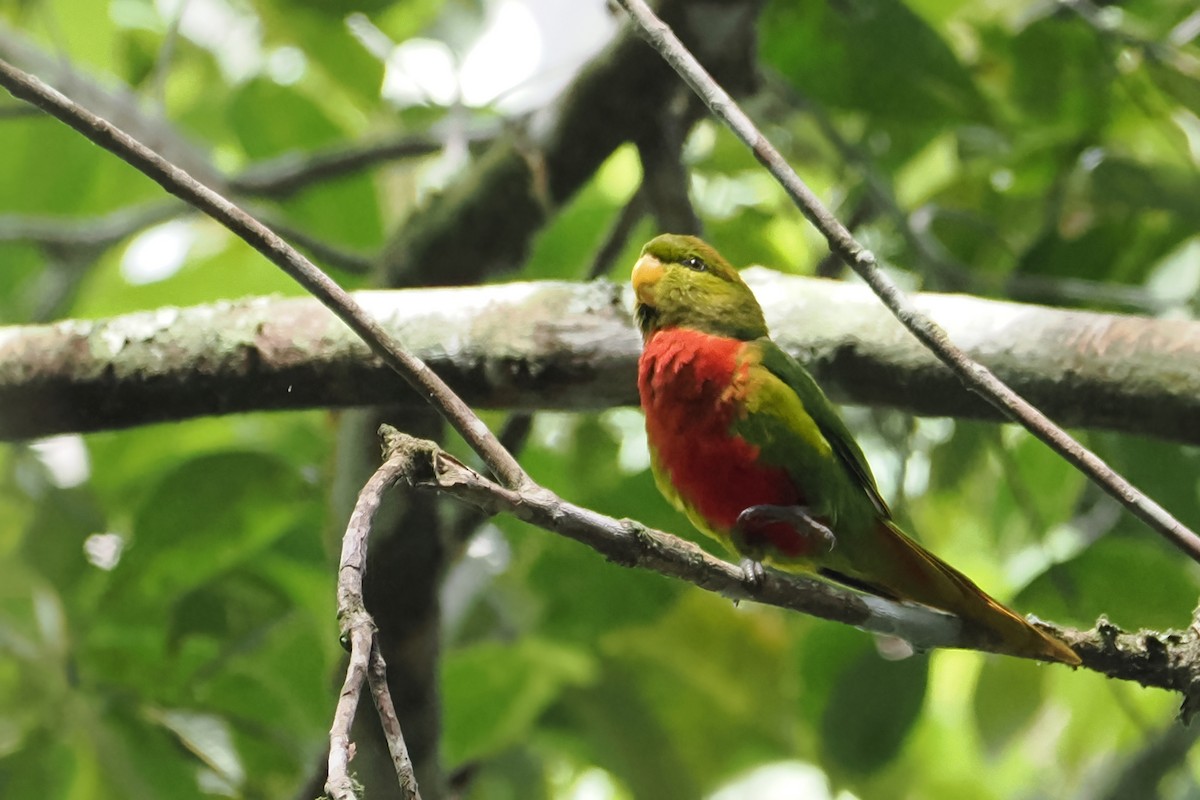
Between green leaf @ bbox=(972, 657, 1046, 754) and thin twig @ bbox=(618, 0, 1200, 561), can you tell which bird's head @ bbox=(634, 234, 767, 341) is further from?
green leaf @ bbox=(972, 657, 1046, 754)

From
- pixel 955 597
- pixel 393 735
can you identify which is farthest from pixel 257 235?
pixel 955 597

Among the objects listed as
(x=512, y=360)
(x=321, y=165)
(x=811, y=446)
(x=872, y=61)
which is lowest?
(x=811, y=446)

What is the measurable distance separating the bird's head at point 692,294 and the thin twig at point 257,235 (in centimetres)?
56

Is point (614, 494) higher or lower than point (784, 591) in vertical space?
higher

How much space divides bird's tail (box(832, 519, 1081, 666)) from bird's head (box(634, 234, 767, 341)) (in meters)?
0.31

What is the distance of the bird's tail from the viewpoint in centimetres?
106

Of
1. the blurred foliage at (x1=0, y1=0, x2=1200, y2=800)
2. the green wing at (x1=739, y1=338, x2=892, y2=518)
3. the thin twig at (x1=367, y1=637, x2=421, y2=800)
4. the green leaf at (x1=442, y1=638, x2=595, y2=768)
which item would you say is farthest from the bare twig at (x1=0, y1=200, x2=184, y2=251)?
the thin twig at (x1=367, y1=637, x2=421, y2=800)

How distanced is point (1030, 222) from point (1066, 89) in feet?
0.90

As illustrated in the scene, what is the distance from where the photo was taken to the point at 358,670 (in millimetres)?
622

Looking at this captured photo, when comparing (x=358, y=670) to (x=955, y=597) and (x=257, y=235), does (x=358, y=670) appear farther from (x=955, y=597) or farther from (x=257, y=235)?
(x=955, y=597)

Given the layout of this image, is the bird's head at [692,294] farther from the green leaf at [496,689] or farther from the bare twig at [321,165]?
the bare twig at [321,165]

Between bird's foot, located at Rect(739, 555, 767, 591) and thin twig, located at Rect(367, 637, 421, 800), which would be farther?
bird's foot, located at Rect(739, 555, 767, 591)

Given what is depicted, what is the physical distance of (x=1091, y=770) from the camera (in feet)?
8.18

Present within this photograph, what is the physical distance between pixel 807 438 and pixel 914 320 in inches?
13.3
